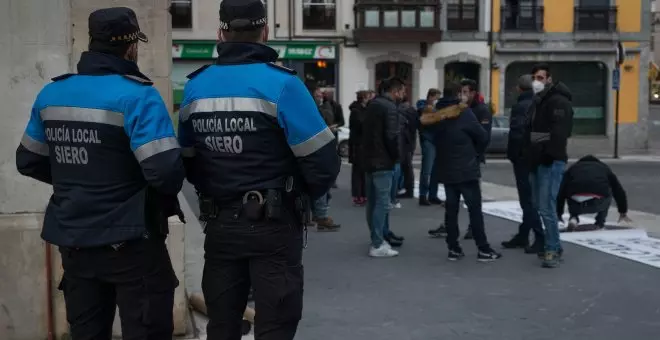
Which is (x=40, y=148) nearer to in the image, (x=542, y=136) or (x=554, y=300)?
(x=554, y=300)

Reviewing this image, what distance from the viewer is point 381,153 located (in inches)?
330

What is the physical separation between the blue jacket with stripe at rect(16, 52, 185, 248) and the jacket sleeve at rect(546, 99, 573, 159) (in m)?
4.99

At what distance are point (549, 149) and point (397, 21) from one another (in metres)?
25.1

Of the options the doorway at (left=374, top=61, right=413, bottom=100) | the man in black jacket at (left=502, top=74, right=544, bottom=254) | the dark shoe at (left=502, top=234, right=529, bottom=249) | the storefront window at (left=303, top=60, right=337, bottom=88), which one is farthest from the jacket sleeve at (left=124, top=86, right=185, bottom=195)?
the doorway at (left=374, top=61, right=413, bottom=100)

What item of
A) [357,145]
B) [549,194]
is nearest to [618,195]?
[549,194]

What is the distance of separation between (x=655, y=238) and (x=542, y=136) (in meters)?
2.88

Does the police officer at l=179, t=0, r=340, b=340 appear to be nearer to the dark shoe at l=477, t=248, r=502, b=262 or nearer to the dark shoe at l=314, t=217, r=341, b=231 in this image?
the dark shoe at l=477, t=248, r=502, b=262

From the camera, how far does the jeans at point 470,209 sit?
842cm

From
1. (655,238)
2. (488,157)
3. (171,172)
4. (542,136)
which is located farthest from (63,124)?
(488,157)

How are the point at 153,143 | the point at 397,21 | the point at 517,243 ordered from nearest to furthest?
the point at 153,143 → the point at 517,243 → the point at 397,21

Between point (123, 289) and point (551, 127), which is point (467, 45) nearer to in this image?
point (551, 127)

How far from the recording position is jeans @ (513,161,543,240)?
885 cm

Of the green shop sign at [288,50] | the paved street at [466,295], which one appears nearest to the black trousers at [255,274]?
the paved street at [466,295]

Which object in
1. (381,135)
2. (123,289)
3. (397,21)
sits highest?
(397,21)
